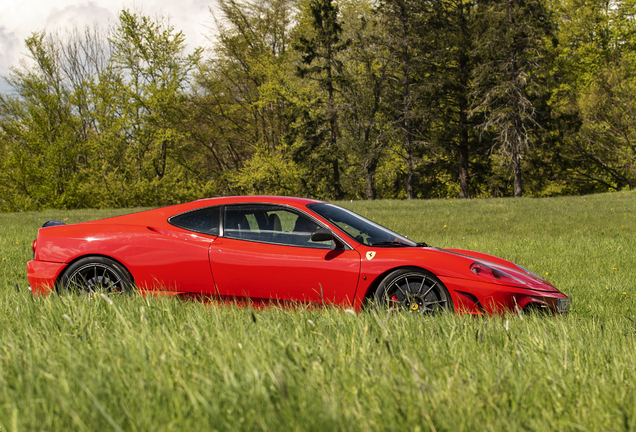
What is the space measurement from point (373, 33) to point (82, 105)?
2404 centimetres

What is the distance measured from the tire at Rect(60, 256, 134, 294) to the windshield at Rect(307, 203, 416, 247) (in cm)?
207

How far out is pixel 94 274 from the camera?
5020 millimetres

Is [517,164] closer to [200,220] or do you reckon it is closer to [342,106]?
[342,106]

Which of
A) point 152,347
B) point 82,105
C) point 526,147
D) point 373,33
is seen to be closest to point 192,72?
point 82,105

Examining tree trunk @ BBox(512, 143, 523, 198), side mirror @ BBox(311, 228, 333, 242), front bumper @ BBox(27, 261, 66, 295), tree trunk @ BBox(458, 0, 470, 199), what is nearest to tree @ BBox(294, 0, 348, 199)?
tree trunk @ BBox(458, 0, 470, 199)

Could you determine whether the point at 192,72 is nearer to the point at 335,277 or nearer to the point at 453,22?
the point at 453,22

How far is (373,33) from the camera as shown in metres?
37.0

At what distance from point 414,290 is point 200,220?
234 centimetres

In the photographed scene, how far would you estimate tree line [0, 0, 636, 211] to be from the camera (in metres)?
35.7

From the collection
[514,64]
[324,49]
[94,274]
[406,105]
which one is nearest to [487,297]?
[94,274]

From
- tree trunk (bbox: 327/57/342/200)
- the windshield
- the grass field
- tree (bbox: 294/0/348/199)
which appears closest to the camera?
the grass field

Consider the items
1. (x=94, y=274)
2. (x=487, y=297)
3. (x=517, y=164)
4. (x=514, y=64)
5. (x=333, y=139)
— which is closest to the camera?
(x=487, y=297)

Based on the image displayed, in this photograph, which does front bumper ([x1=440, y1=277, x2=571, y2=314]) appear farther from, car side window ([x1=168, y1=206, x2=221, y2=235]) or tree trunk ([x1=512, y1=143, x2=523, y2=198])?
tree trunk ([x1=512, y1=143, x2=523, y2=198])

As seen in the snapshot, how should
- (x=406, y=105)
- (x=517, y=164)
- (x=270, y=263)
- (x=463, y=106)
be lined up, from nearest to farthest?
(x=270, y=263)
(x=517, y=164)
(x=406, y=105)
(x=463, y=106)
